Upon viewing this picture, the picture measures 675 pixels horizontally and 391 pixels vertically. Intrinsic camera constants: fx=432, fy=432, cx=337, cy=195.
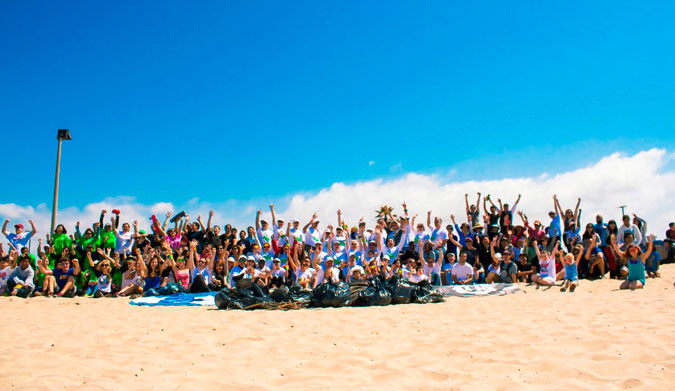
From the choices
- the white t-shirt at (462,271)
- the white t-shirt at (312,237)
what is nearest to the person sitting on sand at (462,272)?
the white t-shirt at (462,271)

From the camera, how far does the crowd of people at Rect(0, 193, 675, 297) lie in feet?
34.0

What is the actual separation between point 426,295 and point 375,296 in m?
1.09

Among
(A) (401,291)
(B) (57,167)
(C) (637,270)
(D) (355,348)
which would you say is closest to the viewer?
(D) (355,348)

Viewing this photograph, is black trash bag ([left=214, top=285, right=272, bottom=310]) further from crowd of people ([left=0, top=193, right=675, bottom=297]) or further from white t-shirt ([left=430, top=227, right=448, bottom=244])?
white t-shirt ([left=430, top=227, right=448, bottom=244])

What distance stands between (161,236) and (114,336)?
7.38m

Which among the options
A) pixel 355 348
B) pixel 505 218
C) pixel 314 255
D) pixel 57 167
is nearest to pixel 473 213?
pixel 505 218

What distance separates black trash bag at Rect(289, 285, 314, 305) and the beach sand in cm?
89

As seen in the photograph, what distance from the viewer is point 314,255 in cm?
1080

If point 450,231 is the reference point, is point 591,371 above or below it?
below

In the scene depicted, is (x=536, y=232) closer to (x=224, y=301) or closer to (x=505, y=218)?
(x=505, y=218)

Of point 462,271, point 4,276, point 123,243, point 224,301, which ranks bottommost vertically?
point 224,301

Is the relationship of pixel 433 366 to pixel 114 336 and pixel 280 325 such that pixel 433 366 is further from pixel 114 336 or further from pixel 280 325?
pixel 114 336

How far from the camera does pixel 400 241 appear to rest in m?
11.8

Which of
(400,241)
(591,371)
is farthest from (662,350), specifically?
(400,241)
